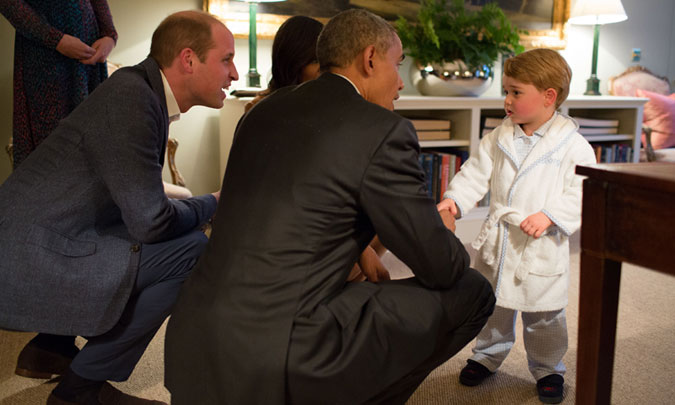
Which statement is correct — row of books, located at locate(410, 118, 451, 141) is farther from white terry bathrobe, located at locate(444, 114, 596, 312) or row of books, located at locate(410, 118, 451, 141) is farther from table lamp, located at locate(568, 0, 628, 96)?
white terry bathrobe, located at locate(444, 114, 596, 312)

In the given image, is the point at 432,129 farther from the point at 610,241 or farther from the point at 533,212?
the point at 610,241

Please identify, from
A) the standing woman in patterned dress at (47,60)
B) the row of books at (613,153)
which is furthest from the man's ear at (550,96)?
the row of books at (613,153)

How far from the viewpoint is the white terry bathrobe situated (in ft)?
5.61

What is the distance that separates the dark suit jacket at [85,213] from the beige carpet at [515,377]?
47cm

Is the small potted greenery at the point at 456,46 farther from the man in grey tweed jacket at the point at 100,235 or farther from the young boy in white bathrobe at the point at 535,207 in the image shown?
the man in grey tweed jacket at the point at 100,235

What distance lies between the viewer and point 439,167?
3.33 m

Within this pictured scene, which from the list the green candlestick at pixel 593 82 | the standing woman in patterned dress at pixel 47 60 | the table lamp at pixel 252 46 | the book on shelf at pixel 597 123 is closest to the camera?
the standing woman in patterned dress at pixel 47 60

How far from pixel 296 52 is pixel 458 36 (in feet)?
5.52

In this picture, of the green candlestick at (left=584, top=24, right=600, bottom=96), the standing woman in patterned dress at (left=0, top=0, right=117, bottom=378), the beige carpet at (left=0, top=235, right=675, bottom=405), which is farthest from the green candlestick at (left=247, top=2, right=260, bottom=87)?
the green candlestick at (left=584, top=24, right=600, bottom=96)

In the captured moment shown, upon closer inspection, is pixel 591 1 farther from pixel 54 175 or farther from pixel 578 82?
pixel 54 175

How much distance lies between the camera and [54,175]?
Answer: 4.76 ft

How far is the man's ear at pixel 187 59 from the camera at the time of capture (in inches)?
63.2

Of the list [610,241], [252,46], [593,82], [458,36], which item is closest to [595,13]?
[593,82]

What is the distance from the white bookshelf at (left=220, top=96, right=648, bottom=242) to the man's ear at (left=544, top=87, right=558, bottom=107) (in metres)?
1.31
